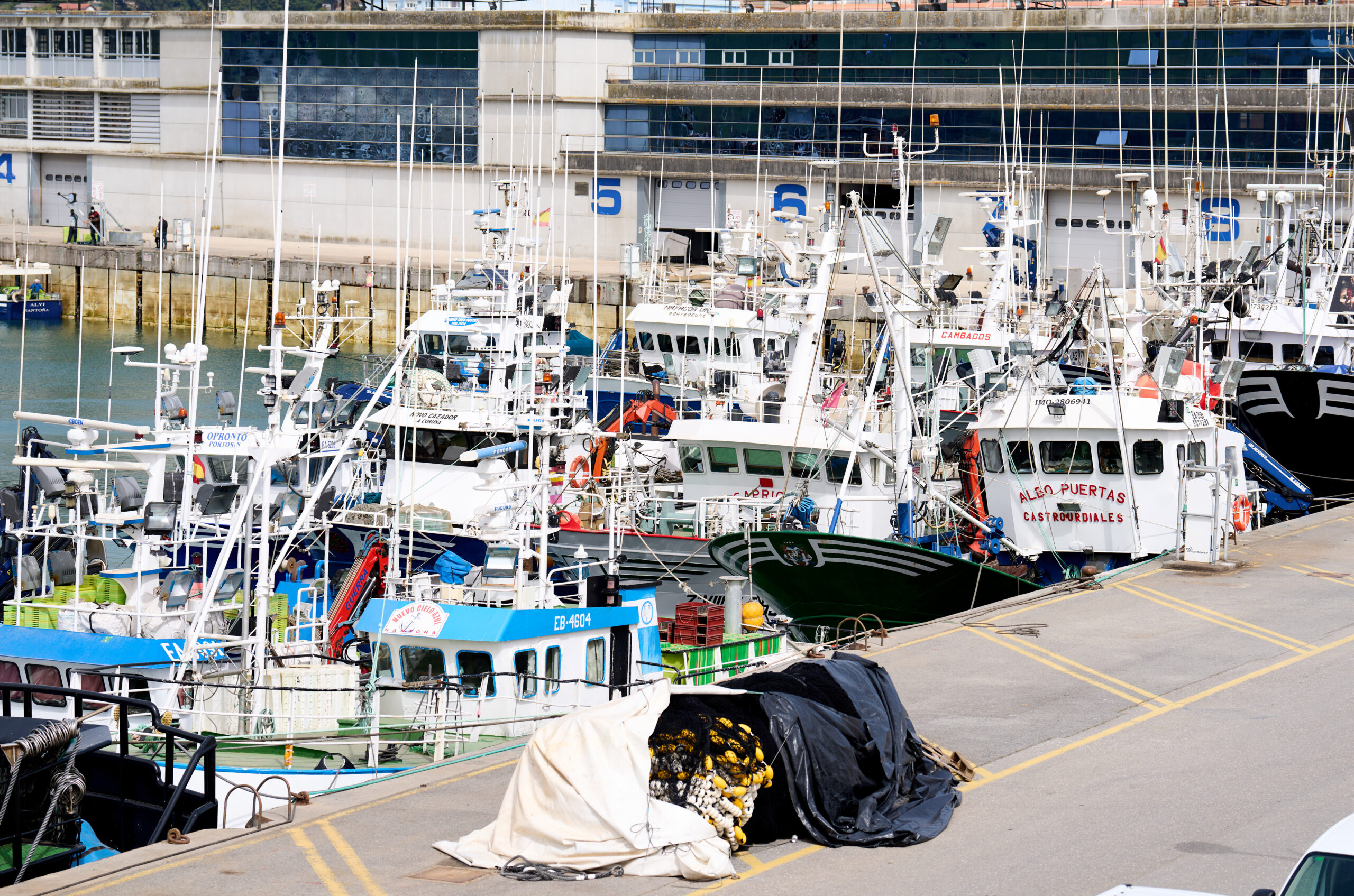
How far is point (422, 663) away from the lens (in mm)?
13359

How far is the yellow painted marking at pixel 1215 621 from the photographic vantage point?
1529cm

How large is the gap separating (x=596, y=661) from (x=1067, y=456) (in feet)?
28.7

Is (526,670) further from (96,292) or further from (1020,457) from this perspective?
(96,292)

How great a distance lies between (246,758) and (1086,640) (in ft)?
26.0

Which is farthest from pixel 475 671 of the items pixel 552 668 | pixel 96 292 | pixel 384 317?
pixel 96 292

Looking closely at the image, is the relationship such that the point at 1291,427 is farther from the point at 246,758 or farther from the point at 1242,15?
the point at 1242,15

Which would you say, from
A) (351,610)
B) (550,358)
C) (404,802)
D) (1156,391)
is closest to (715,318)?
(550,358)

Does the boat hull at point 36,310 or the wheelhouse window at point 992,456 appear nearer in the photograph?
the wheelhouse window at point 992,456

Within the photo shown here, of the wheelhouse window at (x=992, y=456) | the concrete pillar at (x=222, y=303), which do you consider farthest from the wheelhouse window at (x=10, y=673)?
the concrete pillar at (x=222, y=303)

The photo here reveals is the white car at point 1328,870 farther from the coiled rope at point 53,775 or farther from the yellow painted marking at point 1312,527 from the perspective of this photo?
the yellow painted marking at point 1312,527

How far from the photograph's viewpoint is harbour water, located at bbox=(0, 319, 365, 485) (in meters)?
39.1

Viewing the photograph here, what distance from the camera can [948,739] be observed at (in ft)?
39.5

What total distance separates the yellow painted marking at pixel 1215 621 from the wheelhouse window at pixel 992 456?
3.28m

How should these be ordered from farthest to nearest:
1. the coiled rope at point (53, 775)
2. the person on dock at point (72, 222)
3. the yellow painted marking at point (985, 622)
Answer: the person on dock at point (72, 222)
the yellow painted marking at point (985, 622)
the coiled rope at point (53, 775)
